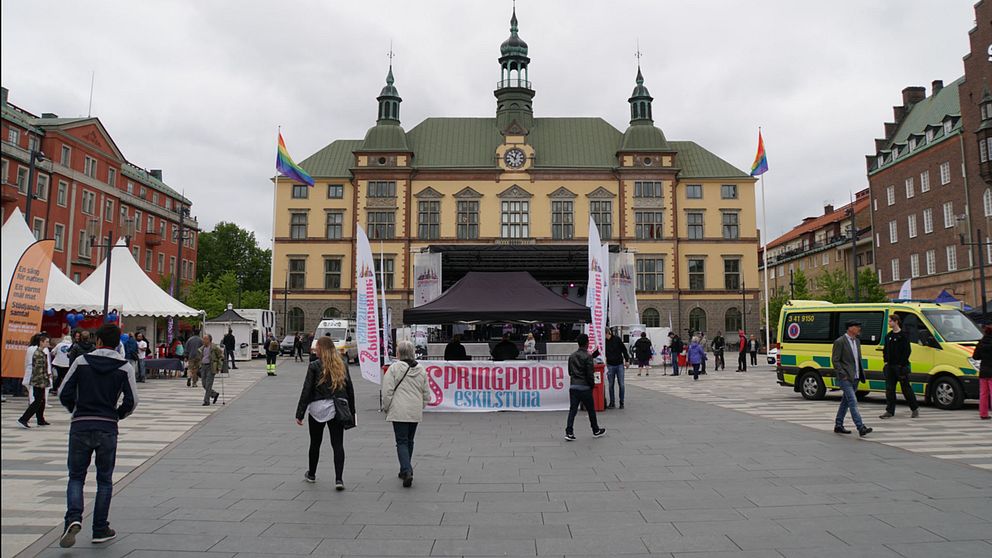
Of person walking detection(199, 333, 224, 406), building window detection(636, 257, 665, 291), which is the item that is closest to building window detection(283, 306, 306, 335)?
building window detection(636, 257, 665, 291)

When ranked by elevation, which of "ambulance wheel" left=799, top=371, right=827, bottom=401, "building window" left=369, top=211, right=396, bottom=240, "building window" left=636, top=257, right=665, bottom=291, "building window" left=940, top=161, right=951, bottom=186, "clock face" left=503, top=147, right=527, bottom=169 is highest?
"clock face" left=503, top=147, right=527, bottom=169

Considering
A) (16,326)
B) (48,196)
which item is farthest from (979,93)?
(48,196)

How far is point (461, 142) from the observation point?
209ft

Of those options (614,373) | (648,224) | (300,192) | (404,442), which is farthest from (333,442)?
(300,192)

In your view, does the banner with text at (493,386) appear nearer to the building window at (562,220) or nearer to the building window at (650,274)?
the building window at (562,220)

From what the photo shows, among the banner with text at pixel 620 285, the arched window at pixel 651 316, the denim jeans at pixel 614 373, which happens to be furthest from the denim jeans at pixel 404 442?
the arched window at pixel 651 316

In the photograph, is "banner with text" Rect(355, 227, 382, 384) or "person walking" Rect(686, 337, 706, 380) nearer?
"banner with text" Rect(355, 227, 382, 384)

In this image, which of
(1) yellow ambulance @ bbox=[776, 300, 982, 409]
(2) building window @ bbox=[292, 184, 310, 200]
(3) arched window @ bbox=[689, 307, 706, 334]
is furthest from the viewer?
(2) building window @ bbox=[292, 184, 310, 200]

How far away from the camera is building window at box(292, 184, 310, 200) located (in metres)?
61.3

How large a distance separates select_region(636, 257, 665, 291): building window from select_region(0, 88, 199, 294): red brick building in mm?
38037

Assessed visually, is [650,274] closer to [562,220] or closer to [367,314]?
[562,220]

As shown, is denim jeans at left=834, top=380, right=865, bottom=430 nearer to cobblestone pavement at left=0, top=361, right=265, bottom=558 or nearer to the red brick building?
cobblestone pavement at left=0, top=361, right=265, bottom=558

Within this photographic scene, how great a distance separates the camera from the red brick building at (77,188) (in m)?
43.7

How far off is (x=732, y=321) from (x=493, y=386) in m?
49.1
